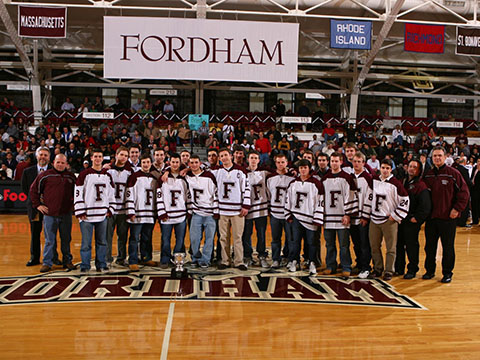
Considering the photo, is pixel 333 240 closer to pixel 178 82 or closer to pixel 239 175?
pixel 239 175

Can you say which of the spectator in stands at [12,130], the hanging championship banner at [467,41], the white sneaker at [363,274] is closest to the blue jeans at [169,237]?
the white sneaker at [363,274]

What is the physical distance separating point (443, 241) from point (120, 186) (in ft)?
15.1

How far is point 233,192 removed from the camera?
709cm

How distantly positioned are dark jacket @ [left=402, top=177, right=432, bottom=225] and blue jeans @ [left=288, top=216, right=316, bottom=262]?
51.8 inches

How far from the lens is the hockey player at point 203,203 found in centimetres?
706

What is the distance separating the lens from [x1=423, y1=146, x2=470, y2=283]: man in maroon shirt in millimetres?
6527

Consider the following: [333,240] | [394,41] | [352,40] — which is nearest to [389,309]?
[333,240]

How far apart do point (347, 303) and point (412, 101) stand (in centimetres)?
2243

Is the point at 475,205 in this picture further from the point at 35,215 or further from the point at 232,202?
the point at 35,215

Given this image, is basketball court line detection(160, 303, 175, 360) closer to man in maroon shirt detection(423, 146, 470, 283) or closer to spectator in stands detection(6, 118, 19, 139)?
man in maroon shirt detection(423, 146, 470, 283)

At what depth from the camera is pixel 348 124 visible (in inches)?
818

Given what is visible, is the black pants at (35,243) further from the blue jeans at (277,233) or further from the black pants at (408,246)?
the black pants at (408,246)

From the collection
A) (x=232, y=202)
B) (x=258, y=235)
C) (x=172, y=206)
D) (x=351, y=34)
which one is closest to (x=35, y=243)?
(x=172, y=206)

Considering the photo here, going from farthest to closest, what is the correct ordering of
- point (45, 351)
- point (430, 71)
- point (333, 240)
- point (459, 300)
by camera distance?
point (430, 71) < point (333, 240) < point (459, 300) < point (45, 351)
